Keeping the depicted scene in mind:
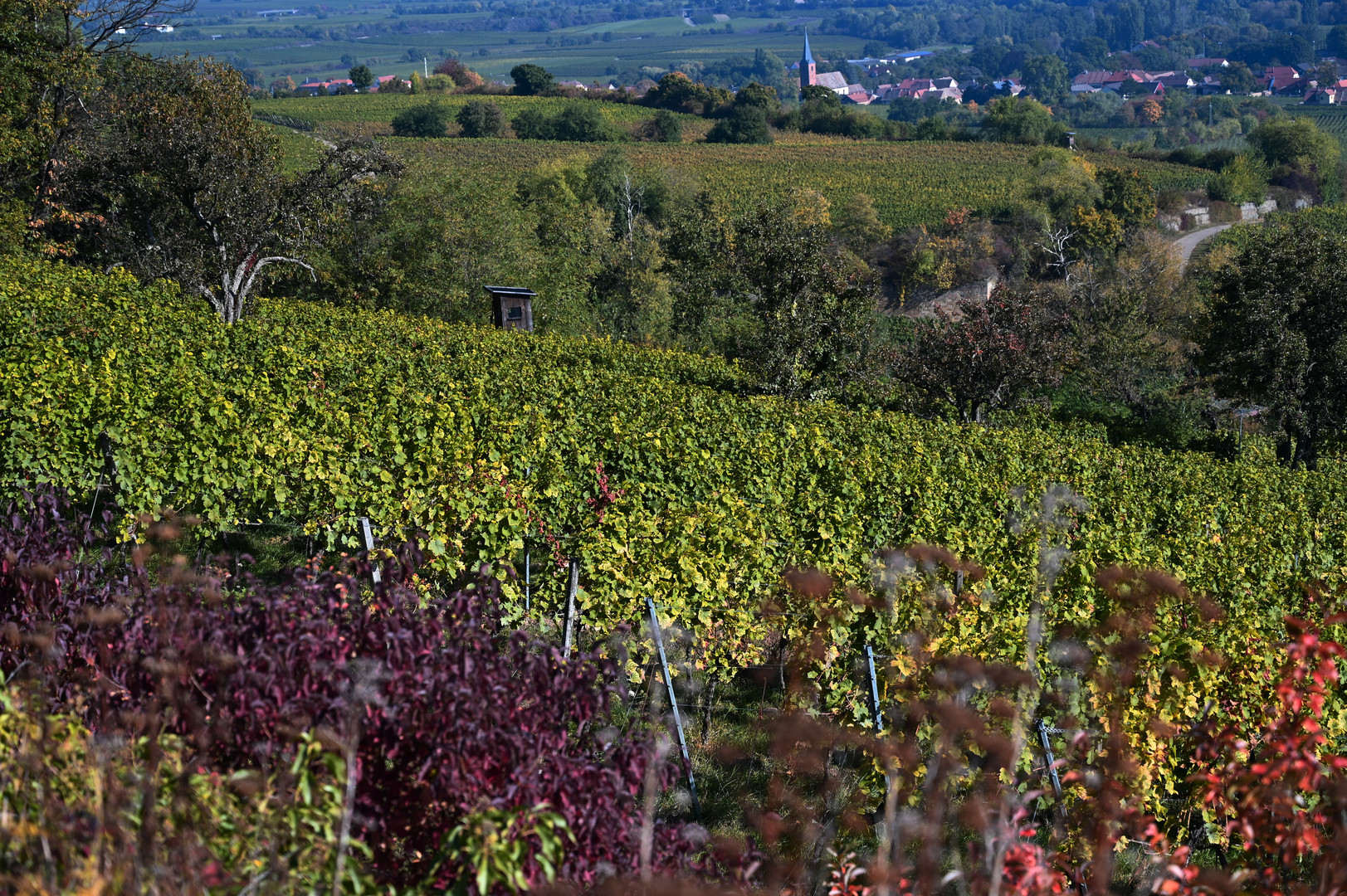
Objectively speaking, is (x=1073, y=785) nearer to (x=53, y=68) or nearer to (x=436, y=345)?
(x=436, y=345)

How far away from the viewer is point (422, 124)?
85.3 m

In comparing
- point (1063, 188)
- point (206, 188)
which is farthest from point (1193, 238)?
point (206, 188)

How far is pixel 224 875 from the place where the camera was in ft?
10.2

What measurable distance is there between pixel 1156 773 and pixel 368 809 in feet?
19.5

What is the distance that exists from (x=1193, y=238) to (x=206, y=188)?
65.8 m

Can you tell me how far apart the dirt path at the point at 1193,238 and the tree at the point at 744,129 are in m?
38.8

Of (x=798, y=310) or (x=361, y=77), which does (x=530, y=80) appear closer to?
(x=361, y=77)

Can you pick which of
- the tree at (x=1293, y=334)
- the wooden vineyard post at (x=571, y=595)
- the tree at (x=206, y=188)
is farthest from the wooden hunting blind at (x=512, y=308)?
the tree at (x=1293, y=334)

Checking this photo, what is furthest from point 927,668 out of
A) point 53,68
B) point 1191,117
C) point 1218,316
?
point 1191,117

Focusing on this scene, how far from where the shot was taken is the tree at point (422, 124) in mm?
84688

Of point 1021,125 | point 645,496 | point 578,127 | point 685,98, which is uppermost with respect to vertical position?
point 685,98

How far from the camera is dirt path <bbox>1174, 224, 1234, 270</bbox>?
63156mm

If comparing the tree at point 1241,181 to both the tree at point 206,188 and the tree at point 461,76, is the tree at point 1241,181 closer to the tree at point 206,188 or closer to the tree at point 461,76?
the tree at point 206,188

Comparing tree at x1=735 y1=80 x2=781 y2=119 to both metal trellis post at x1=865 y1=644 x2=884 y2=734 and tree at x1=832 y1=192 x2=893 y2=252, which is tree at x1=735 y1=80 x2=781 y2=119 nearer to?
tree at x1=832 y1=192 x2=893 y2=252
